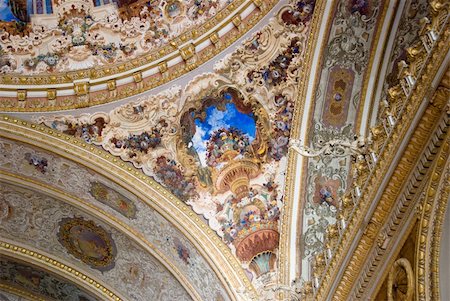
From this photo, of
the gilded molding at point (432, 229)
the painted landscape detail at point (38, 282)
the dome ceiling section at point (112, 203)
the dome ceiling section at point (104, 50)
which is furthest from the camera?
the painted landscape detail at point (38, 282)

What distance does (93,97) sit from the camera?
40.4 feet

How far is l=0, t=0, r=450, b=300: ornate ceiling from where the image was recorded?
1095 cm

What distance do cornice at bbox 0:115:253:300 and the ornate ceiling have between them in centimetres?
2

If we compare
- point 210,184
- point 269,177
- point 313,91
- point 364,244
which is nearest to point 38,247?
point 210,184

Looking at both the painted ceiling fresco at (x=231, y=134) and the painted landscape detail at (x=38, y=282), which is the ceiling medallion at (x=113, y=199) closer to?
the painted ceiling fresco at (x=231, y=134)

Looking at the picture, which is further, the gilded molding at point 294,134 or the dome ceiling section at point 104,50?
the dome ceiling section at point 104,50

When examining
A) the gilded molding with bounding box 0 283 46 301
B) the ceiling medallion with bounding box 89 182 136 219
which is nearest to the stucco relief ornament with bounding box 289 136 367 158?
the ceiling medallion with bounding box 89 182 136 219

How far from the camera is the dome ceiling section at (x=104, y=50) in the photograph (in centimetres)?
1199

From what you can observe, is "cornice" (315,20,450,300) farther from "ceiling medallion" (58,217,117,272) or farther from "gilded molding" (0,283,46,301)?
"gilded molding" (0,283,46,301)

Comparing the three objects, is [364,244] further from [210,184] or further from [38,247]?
[38,247]

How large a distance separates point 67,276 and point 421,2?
8651mm

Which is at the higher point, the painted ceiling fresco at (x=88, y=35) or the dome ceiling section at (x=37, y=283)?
the painted ceiling fresco at (x=88, y=35)

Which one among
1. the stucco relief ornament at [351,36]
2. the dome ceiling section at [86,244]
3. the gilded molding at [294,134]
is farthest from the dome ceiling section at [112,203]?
the stucco relief ornament at [351,36]

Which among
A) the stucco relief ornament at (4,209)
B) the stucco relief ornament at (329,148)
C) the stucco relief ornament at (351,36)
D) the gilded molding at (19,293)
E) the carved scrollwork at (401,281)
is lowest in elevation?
the carved scrollwork at (401,281)
